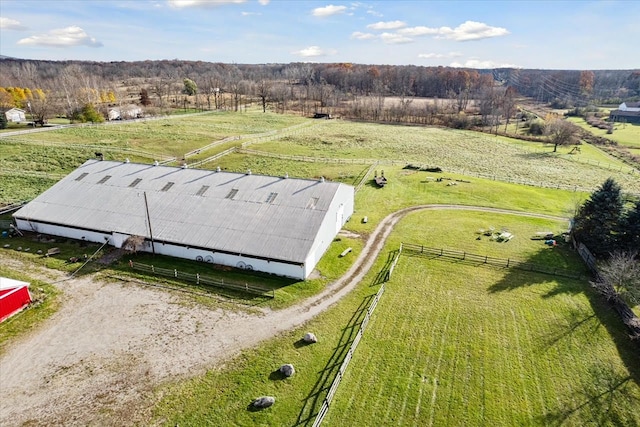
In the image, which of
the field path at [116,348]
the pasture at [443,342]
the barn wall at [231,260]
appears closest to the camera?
the field path at [116,348]

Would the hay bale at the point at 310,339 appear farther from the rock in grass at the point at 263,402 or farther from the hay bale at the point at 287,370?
the rock in grass at the point at 263,402

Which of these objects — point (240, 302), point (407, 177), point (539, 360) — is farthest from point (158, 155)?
point (539, 360)

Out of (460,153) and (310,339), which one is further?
(460,153)

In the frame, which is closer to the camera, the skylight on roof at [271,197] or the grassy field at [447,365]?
the grassy field at [447,365]

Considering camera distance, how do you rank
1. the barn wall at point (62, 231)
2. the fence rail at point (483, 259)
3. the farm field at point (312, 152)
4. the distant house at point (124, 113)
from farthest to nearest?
the distant house at point (124, 113)
the farm field at point (312, 152)
the barn wall at point (62, 231)
the fence rail at point (483, 259)

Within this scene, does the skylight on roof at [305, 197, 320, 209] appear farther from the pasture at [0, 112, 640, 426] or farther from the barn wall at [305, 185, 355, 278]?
the pasture at [0, 112, 640, 426]

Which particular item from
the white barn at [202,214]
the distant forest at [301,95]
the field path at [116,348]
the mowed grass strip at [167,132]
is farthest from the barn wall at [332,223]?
the distant forest at [301,95]

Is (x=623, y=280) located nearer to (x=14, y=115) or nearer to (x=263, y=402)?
(x=263, y=402)

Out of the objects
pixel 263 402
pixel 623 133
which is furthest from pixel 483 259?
pixel 623 133
